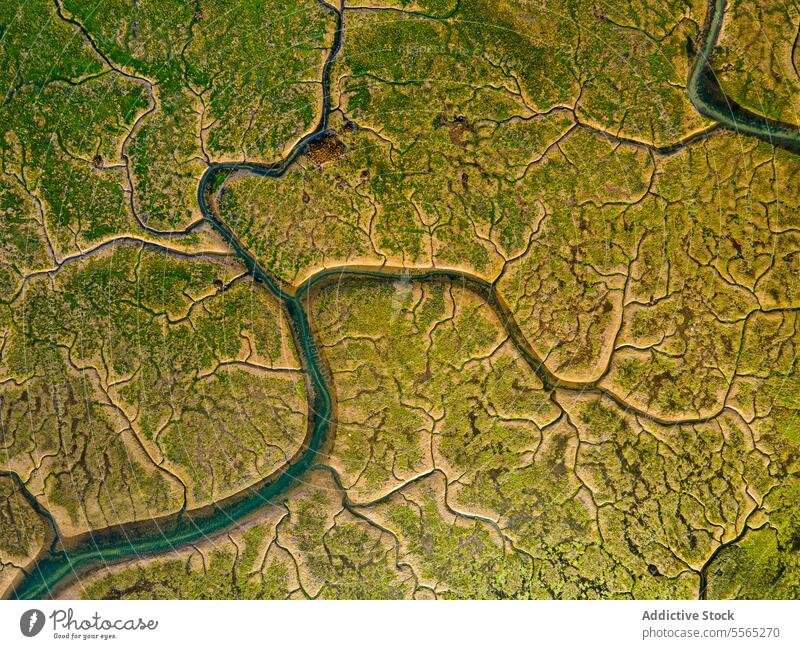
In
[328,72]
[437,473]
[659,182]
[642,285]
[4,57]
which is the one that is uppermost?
[4,57]

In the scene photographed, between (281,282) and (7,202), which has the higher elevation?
(7,202)

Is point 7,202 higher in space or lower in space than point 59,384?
higher

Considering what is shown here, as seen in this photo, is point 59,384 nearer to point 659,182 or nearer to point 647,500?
point 647,500

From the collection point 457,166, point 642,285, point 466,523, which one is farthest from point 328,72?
point 466,523

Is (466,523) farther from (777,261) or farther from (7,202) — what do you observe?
(7,202)
